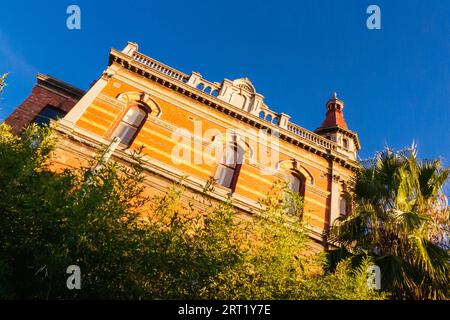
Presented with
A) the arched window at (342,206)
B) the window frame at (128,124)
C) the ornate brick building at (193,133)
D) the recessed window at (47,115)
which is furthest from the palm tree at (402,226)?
the recessed window at (47,115)

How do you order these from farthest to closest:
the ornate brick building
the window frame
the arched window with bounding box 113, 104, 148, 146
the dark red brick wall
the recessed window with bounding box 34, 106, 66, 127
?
1. the recessed window with bounding box 34, 106, 66, 127
2. the dark red brick wall
3. the arched window with bounding box 113, 104, 148, 146
4. the window frame
5. the ornate brick building

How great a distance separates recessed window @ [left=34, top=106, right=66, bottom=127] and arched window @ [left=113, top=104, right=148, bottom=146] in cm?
333

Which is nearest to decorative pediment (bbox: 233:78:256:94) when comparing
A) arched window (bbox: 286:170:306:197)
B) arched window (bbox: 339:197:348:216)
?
arched window (bbox: 286:170:306:197)

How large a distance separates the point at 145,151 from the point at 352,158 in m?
10.2

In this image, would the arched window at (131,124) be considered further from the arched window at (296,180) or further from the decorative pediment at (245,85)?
the arched window at (296,180)

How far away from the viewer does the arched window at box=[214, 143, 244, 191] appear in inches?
532

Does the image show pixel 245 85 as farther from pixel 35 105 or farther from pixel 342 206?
pixel 35 105

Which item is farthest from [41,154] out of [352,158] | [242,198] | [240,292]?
[352,158]

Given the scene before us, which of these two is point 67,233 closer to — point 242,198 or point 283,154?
point 242,198

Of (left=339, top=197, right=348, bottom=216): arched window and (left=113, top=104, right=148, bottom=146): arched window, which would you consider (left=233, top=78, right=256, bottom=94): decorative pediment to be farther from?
(left=339, top=197, right=348, bottom=216): arched window

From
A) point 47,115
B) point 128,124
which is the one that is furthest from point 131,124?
point 47,115

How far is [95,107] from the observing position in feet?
43.7

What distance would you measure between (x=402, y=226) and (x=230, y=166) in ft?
25.3
